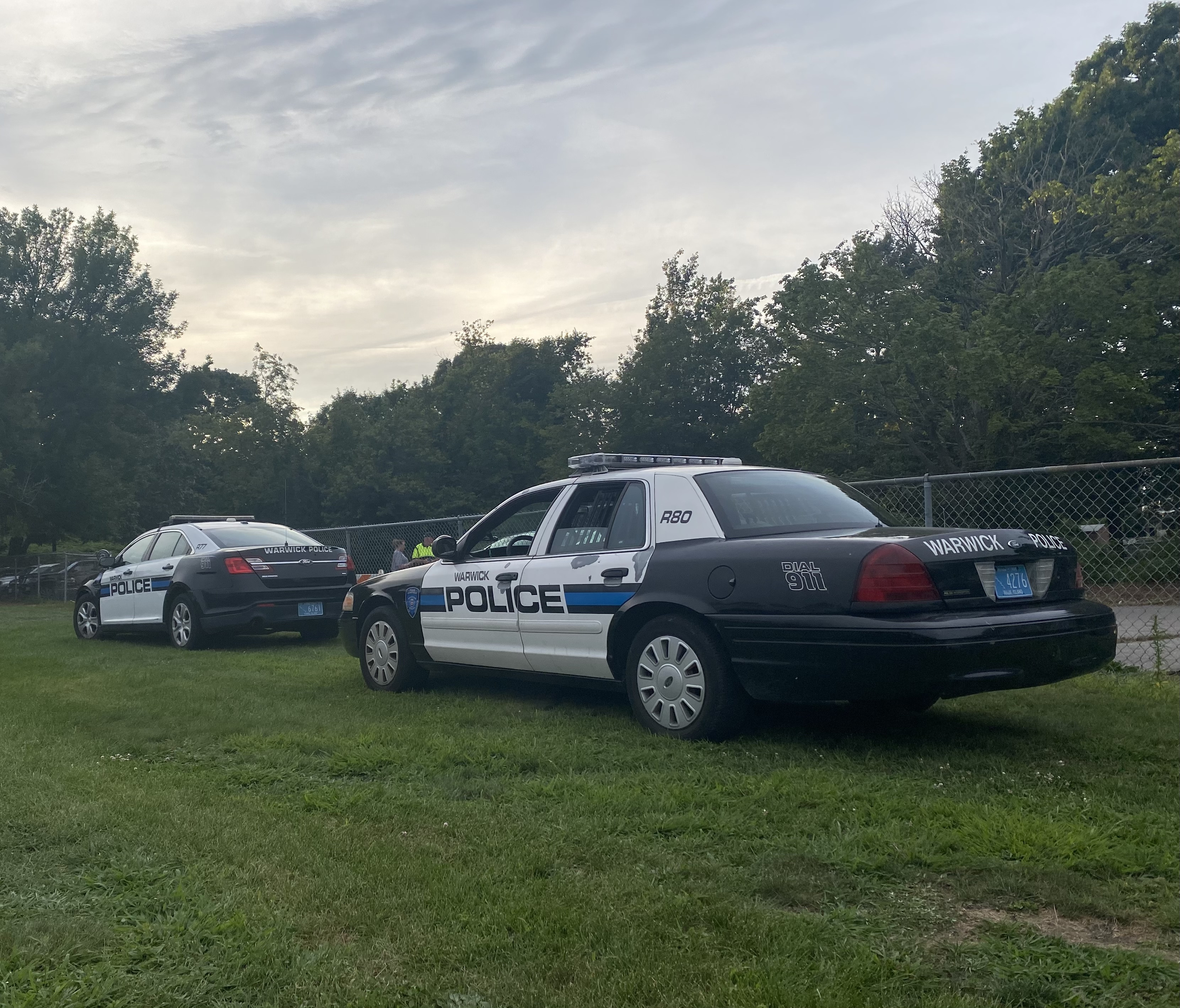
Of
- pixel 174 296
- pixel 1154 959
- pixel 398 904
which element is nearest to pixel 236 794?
pixel 398 904

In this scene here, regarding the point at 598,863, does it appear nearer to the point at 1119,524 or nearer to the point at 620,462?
the point at 620,462

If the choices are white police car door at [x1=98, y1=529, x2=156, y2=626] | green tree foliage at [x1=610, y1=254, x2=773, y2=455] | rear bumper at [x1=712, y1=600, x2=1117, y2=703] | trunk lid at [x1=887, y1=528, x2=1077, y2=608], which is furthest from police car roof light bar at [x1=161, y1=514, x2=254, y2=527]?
green tree foliage at [x1=610, y1=254, x2=773, y2=455]

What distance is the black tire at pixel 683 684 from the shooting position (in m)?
5.62

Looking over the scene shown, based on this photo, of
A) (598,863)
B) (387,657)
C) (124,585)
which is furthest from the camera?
(124,585)

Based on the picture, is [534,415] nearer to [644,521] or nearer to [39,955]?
[644,521]

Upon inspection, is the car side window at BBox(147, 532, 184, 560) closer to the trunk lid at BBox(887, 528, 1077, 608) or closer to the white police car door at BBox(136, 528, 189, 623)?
the white police car door at BBox(136, 528, 189, 623)

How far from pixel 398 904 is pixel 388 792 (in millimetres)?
1543

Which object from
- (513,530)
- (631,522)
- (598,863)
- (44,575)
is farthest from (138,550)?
(44,575)

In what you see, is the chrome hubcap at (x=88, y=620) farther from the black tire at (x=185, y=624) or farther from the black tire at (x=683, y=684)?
the black tire at (x=683, y=684)

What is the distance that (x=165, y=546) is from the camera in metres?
12.7

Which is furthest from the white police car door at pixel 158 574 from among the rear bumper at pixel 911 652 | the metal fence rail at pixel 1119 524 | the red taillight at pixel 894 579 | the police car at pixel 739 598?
the red taillight at pixel 894 579

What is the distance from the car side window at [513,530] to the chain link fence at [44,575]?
2281cm

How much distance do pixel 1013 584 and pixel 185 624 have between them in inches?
363

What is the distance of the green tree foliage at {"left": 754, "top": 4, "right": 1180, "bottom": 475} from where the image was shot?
2511 centimetres
